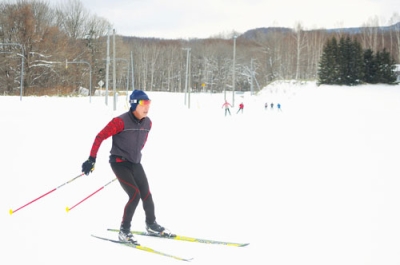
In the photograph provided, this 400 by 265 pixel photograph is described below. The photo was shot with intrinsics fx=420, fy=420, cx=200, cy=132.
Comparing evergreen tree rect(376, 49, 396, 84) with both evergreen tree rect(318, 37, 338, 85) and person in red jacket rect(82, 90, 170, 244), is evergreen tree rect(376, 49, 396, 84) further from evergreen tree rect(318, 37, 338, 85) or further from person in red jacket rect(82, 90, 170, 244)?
person in red jacket rect(82, 90, 170, 244)

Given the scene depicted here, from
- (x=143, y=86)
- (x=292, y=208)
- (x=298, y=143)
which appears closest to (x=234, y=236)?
(x=292, y=208)

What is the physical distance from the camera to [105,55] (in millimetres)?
66812

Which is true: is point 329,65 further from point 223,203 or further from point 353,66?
point 223,203

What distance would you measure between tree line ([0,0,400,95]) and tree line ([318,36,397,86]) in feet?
7.04

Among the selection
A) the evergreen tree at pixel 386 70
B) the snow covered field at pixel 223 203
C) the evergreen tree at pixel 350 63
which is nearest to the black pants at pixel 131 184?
the snow covered field at pixel 223 203

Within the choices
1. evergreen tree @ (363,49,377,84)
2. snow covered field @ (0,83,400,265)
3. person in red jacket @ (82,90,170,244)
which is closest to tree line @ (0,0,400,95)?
evergreen tree @ (363,49,377,84)

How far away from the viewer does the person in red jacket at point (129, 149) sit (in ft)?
14.8

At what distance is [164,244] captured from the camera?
472 cm

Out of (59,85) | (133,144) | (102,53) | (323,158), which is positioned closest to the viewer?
(133,144)

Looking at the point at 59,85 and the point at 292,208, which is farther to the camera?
the point at 59,85

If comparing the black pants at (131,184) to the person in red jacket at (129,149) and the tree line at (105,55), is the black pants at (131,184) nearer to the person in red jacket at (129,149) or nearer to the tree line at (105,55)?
the person in red jacket at (129,149)

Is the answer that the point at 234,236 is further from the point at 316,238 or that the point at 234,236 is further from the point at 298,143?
the point at 298,143

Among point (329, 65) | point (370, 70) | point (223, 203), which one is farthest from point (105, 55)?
point (223, 203)

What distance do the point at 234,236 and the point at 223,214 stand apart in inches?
40.3
